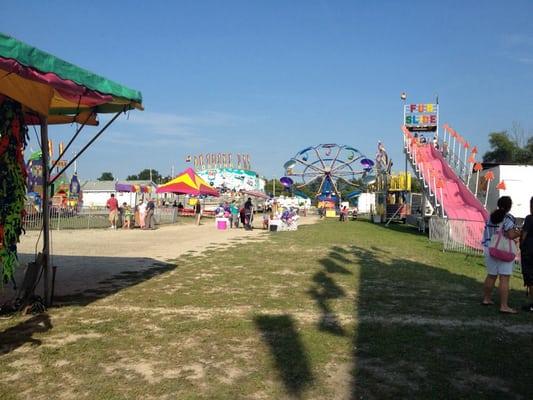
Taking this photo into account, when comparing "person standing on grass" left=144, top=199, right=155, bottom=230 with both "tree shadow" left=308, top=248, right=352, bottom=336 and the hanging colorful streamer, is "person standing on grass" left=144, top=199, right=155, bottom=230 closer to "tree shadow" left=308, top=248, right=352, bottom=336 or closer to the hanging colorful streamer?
"tree shadow" left=308, top=248, right=352, bottom=336

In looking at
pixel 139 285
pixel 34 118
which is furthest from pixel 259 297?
pixel 34 118

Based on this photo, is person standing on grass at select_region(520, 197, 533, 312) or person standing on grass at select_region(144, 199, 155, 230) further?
person standing on grass at select_region(144, 199, 155, 230)

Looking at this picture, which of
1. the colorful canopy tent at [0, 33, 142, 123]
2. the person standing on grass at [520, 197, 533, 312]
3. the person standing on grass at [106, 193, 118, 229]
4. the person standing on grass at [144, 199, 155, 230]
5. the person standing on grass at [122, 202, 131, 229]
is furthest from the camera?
the person standing on grass at [122, 202, 131, 229]

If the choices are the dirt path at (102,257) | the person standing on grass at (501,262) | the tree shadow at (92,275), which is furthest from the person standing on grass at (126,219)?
the person standing on grass at (501,262)

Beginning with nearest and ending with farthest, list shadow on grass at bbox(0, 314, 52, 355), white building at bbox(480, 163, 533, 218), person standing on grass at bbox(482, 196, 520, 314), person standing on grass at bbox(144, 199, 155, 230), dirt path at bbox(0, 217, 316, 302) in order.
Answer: shadow on grass at bbox(0, 314, 52, 355), person standing on grass at bbox(482, 196, 520, 314), dirt path at bbox(0, 217, 316, 302), white building at bbox(480, 163, 533, 218), person standing on grass at bbox(144, 199, 155, 230)

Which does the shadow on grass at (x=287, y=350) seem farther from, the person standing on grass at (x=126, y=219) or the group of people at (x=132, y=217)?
the person standing on grass at (x=126, y=219)

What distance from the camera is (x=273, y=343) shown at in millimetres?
5301

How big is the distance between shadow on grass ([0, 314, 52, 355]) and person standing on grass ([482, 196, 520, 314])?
20.0ft

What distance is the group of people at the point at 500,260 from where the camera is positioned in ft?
23.0

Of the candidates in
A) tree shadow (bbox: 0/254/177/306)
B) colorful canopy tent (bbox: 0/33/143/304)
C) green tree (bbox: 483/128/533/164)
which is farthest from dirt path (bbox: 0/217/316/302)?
green tree (bbox: 483/128/533/164)

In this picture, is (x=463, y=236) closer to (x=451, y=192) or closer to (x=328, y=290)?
(x=451, y=192)

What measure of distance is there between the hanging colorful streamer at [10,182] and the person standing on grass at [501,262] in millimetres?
6717

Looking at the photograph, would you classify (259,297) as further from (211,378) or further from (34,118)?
(34,118)

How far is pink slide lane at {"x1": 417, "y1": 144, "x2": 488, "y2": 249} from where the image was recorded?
14.3 m
